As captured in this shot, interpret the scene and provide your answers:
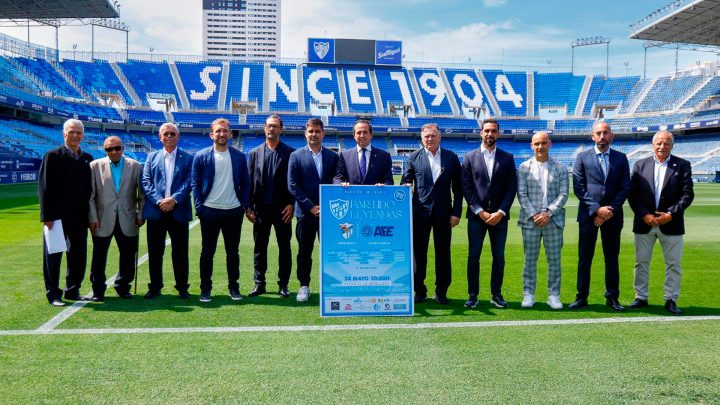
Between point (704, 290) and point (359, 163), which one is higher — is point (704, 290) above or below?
below

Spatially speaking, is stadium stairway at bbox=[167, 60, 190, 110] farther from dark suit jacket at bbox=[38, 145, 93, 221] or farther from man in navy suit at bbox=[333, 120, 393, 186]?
man in navy suit at bbox=[333, 120, 393, 186]

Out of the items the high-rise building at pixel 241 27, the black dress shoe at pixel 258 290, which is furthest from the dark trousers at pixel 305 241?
the high-rise building at pixel 241 27

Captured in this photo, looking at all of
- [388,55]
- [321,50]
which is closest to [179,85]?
[321,50]

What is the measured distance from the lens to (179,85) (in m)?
55.2

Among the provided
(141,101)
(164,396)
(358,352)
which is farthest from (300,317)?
(141,101)

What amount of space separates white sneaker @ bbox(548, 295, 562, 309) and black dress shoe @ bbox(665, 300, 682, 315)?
1.12 metres

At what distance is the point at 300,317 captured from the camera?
17.0 feet

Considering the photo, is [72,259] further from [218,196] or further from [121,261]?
[218,196]

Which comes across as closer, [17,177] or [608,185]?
[608,185]

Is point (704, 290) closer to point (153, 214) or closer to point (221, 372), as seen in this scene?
point (221, 372)

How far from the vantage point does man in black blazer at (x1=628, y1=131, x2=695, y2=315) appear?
553 centimetres

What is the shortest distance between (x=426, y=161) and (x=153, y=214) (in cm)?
321

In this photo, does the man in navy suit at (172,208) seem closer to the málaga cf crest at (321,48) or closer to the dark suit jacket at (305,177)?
the dark suit jacket at (305,177)

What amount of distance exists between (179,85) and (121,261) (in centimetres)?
5369
